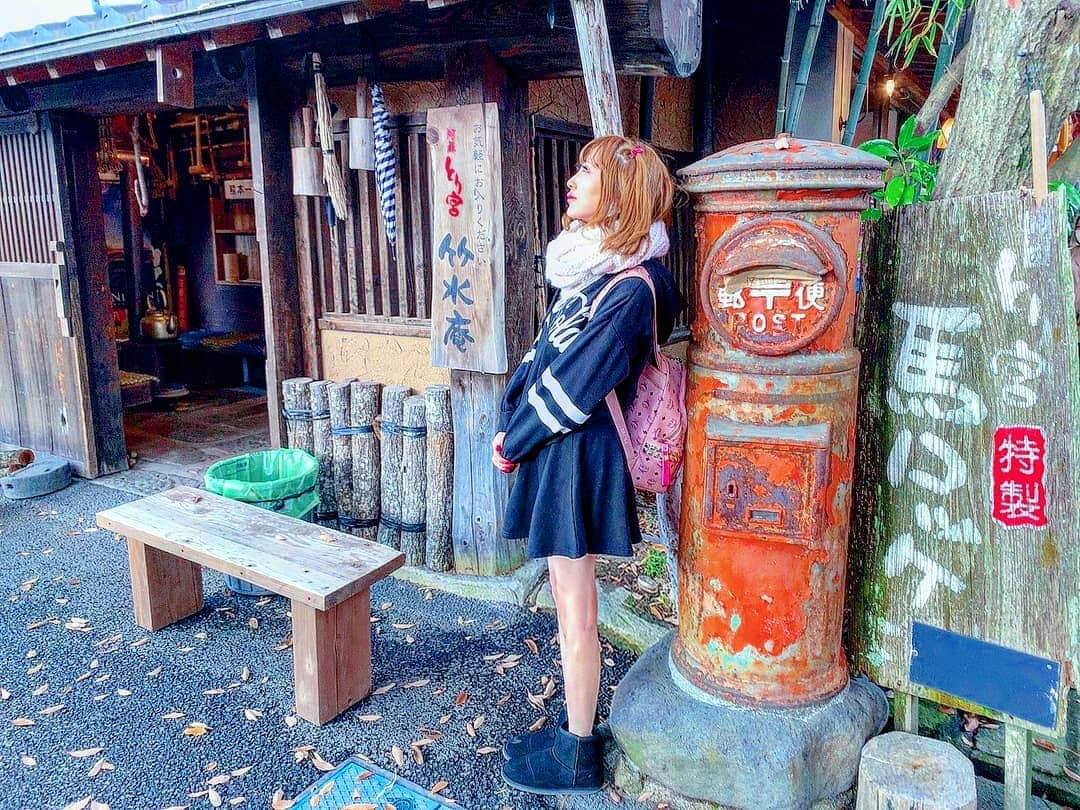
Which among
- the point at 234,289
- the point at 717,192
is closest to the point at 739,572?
the point at 717,192

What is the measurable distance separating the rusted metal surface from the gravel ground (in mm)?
997

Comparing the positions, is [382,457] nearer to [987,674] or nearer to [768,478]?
[768,478]

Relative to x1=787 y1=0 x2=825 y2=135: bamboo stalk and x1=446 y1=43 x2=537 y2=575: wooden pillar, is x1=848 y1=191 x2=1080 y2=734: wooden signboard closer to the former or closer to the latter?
x1=446 y1=43 x2=537 y2=575: wooden pillar

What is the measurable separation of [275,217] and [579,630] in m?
3.83

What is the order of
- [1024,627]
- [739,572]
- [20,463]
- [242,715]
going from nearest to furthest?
1. [1024,627]
2. [739,572]
3. [242,715]
4. [20,463]

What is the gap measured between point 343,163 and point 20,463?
4.17 metres

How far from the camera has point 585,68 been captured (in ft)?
11.0

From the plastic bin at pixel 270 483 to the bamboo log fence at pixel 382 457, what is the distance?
154 mm

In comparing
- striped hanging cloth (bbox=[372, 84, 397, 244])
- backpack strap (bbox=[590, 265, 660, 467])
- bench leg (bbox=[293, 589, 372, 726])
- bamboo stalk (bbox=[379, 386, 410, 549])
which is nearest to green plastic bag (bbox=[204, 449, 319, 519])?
bamboo stalk (bbox=[379, 386, 410, 549])

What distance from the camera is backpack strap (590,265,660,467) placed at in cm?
280

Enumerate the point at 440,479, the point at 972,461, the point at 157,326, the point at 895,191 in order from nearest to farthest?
the point at 972,461, the point at 895,191, the point at 440,479, the point at 157,326

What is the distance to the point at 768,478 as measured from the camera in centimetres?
275

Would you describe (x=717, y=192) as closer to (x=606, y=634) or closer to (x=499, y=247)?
(x=499, y=247)

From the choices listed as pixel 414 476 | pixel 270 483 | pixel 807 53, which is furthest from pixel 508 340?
pixel 807 53
